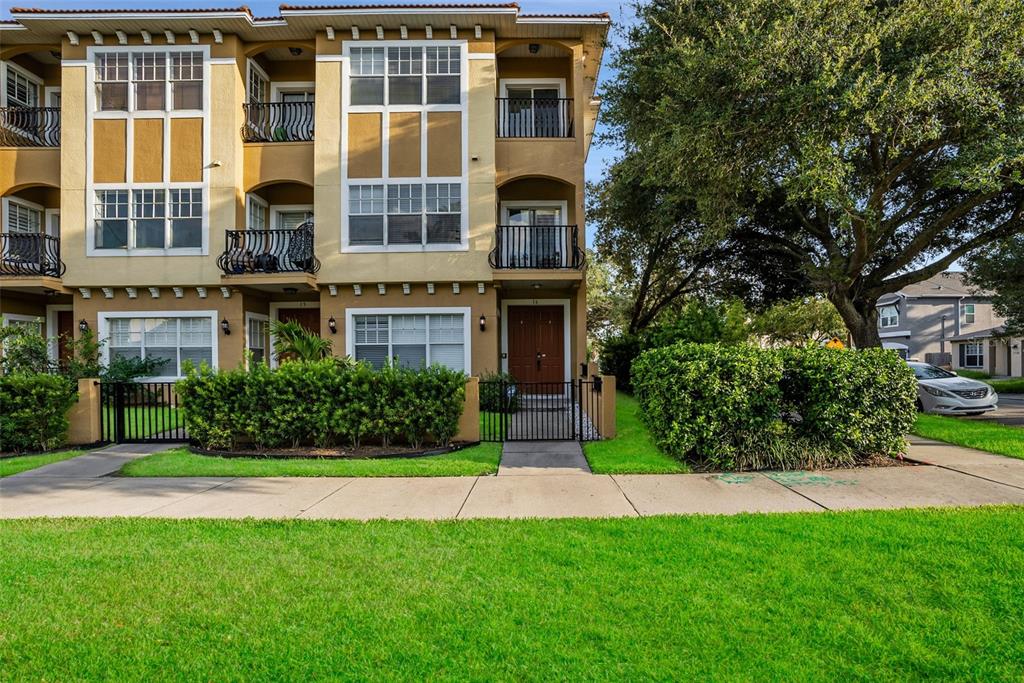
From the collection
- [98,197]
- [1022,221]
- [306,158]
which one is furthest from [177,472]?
[1022,221]

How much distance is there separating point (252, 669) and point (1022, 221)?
16.4 m

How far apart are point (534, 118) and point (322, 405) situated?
10262 millimetres

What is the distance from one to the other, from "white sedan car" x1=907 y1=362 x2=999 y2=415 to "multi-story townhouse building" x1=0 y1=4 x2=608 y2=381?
9.20 meters

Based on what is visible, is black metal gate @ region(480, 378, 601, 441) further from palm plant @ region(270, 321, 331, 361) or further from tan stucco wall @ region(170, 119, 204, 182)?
tan stucco wall @ region(170, 119, 204, 182)

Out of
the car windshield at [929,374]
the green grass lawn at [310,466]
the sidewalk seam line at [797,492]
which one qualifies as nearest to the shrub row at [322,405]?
the green grass lawn at [310,466]

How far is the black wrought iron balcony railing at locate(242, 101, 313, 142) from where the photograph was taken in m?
15.1

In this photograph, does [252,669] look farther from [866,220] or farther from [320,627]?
[866,220]

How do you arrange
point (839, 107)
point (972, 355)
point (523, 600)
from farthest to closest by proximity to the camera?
point (972, 355), point (839, 107), point (523, 600)

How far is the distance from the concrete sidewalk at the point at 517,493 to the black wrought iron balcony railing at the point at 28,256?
29.8 ft

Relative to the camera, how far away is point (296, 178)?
14930 millimetres

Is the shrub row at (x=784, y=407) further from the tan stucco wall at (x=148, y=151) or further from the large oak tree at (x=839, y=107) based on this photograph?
the tan stucco wall at (x=148, y=151)

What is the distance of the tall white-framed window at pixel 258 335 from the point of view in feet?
50.6

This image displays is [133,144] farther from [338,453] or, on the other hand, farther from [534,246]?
[338,453]

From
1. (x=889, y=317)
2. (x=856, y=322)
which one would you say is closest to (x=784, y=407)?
(x=856, y=322)
